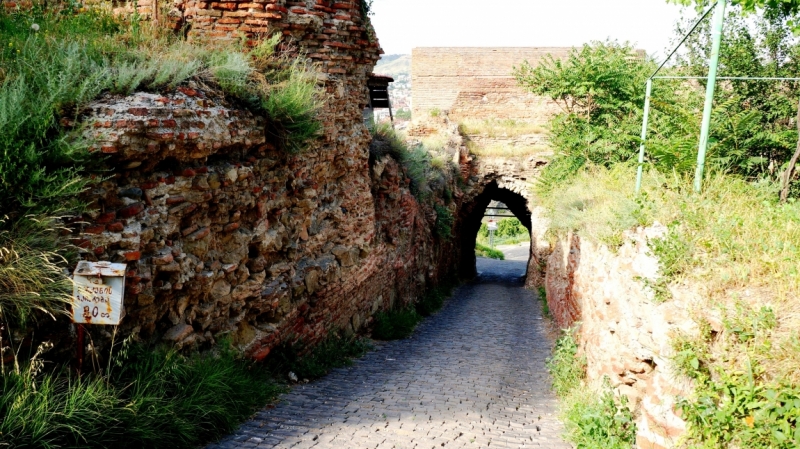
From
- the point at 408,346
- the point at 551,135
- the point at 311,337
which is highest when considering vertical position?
the point at 551,135

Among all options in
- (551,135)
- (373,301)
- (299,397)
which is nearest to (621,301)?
(299,397)

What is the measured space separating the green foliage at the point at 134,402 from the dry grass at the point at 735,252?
3.88 metres

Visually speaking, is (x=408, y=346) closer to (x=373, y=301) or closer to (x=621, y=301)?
(x=373, y=301)

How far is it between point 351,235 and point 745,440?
6.31 metres

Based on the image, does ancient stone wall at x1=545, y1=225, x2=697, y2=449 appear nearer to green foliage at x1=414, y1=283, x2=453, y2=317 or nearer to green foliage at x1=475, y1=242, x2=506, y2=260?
A: green foliage at x1=414, y1=283, x2=453, y2=317

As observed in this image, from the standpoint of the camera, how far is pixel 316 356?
7496mm

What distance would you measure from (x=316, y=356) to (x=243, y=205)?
2307 millimetres

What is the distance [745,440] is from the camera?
3611 mm

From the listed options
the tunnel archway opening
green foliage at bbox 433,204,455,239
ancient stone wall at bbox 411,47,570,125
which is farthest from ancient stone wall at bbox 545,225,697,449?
ancient stone wall at bbox 411,47,570,125

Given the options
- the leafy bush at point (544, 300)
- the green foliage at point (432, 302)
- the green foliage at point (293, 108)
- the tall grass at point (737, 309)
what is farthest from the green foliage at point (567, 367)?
the leafy bush at point (544, 300)

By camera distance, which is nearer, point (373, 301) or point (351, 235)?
point (351, 235)

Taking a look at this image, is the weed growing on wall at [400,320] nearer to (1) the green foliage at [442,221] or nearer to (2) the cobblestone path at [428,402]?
(2) the cobblestone path at [428,402]

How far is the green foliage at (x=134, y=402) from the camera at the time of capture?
11.6 ft

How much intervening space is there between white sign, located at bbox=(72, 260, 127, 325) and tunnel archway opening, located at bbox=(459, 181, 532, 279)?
18720 millimetres
